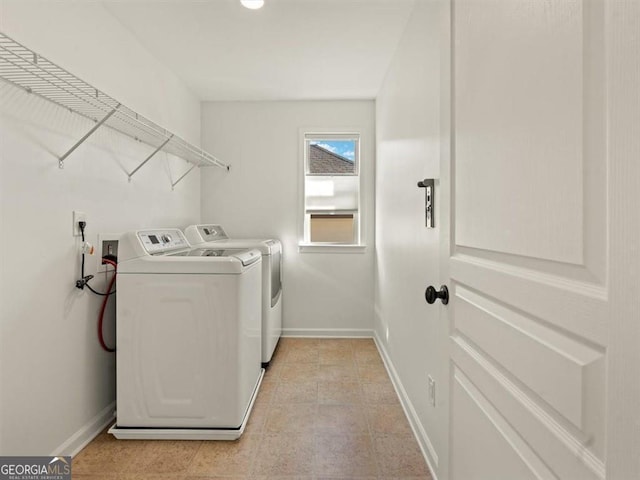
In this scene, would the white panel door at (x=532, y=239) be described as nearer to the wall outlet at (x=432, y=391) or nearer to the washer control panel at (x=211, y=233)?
the wall outlet at (x=432, y=391)

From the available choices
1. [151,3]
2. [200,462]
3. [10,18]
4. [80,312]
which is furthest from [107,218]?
[200,462]

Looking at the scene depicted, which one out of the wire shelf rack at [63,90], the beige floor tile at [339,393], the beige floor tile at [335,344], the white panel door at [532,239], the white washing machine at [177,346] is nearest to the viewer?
the white panel door at [532,239]

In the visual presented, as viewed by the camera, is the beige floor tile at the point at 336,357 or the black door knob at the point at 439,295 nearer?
the black door knob at the point at 439,295

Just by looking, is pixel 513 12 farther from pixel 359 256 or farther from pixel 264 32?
pixel 359 256

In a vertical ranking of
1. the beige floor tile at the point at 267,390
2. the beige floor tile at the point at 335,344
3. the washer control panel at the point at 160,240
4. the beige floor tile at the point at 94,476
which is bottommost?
the beige floor tile at the point at 94,476

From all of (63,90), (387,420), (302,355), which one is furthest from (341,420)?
(63,90)

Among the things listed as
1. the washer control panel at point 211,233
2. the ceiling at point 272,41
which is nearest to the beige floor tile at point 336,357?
the washer control panel at point 211,233

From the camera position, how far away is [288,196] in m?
3.53

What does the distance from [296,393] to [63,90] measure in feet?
6.85

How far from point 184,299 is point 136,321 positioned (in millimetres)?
279

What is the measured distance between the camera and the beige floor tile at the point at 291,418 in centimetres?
191

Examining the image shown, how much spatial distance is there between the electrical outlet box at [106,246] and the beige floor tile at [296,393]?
4.31 feet

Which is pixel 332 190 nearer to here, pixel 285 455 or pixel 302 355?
pixel 302 355

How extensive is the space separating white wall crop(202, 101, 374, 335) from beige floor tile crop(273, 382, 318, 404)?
1.10 metres
